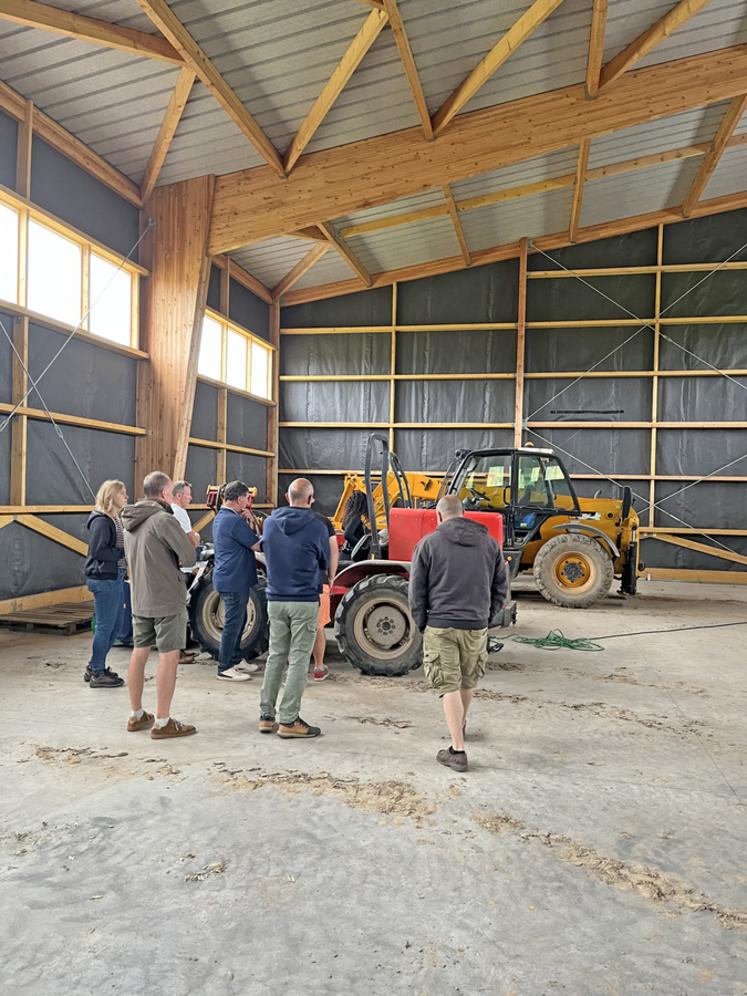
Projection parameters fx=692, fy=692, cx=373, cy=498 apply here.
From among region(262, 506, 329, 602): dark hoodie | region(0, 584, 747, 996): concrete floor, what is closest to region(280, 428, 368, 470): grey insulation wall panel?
region(0, 584, 747, 996): concrete floor

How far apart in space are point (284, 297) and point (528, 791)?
1507cm

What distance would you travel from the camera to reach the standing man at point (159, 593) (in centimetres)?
443

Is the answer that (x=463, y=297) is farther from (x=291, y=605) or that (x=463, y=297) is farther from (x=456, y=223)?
(x=291, y=605)

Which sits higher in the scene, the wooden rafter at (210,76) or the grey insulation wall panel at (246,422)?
the wooden rafter at (210,76)

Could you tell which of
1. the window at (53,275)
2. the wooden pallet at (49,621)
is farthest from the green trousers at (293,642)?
the window at (53,275)

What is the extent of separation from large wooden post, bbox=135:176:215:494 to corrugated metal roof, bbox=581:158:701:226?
802cm

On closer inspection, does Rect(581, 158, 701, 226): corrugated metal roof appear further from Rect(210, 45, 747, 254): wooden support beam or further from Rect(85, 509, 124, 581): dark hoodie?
Rect(85, 509, 124, 581): dark hoodie

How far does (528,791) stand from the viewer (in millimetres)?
3807

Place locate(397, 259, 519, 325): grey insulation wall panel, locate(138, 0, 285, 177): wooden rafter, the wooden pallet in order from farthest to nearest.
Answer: locate(397, 259, 519, 325): grey insulation wall panel → the wooden pallet → locate(138, 0, 285, 177): wooden rafter

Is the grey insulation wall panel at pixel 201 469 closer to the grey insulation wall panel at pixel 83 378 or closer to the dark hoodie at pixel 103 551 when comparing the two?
the grey insulation wall panel at pixel 83 378

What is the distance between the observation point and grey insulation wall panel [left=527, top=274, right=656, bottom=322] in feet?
51.0

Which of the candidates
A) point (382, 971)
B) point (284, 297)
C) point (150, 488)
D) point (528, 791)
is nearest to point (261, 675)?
point (150, 488)

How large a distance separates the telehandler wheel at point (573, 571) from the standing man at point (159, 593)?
25.1 feet

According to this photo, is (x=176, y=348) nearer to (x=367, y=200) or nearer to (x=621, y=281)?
(x=367, y=200)
